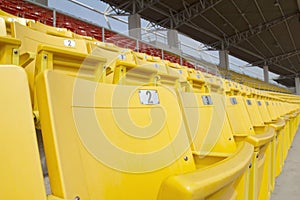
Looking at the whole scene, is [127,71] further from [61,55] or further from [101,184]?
[101,184]

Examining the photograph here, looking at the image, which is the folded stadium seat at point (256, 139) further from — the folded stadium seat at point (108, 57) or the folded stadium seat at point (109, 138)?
the folded stadium seat at point (108, 57)

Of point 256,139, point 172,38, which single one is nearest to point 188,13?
point 172,38

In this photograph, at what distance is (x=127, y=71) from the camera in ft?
3.61

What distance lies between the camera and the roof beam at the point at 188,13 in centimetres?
895

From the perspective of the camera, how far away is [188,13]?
9508 millimetres

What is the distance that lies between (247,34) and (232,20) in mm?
1673

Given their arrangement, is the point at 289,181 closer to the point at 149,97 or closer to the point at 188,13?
the point at 149,97

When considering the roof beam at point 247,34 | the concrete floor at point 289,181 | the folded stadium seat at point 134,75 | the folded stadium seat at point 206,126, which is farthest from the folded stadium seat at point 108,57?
the roof beam at point 247,34

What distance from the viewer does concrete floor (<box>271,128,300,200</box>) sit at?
1232 millimetres

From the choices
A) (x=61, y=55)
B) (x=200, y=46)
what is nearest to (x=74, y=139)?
(x=61, y=55)

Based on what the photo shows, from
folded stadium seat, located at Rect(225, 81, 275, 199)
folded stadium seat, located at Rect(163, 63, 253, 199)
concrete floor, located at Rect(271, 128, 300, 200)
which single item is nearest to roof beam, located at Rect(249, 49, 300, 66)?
concrete floor, located at Rect(271, 128, 300, 200)

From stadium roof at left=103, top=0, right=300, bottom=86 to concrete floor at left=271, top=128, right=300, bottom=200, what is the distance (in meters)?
7.60

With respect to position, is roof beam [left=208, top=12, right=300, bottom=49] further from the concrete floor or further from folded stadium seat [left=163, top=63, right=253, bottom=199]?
folded stadium seat [left=163, top=63, right=253, bottom=199]

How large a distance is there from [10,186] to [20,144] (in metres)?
0.06
